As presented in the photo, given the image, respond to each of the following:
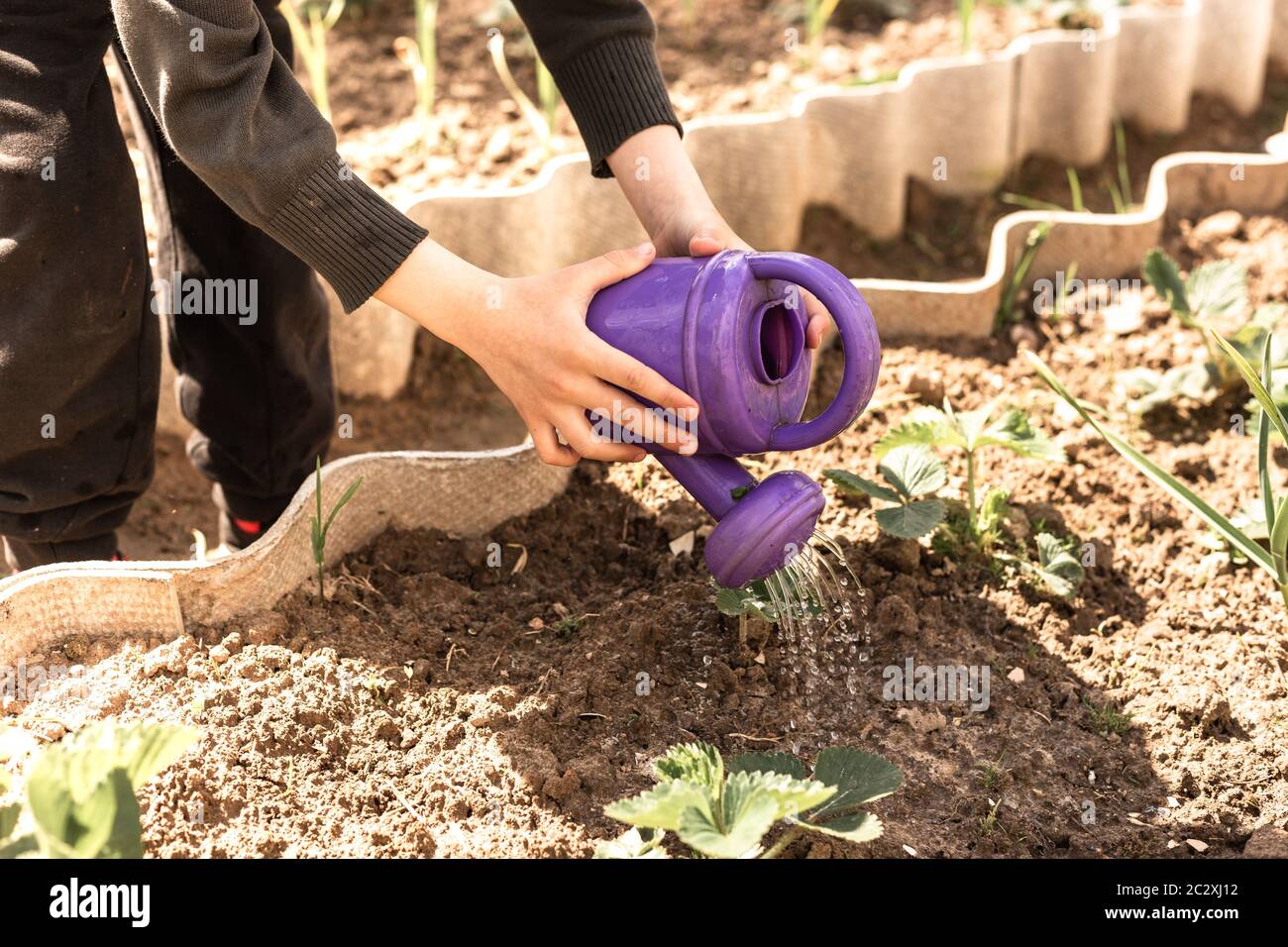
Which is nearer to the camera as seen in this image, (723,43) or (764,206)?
(764,206)

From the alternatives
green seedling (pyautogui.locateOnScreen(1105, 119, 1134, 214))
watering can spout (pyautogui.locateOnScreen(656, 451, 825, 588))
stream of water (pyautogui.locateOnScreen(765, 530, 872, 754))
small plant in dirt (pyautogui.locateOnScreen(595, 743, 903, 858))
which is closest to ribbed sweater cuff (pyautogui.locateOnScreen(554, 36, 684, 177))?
watering can spout (pyautogui.locateOnScreen(656, 451, 825, 588))

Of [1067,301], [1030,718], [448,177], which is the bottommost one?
[1030,718]

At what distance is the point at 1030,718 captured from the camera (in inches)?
64.5

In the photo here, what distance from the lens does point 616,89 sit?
173 cm

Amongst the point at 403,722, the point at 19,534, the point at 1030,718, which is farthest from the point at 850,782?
the point at 19,534

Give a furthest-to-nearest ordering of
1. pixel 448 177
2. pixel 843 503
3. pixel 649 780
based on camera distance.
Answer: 1. pixel 448 177
2. pixel 843 503
3. pixel 649 780

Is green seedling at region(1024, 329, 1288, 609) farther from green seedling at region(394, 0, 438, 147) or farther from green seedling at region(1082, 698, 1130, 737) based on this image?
green seedling at region(394, 0, 438, 147)

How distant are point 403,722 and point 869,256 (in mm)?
1600

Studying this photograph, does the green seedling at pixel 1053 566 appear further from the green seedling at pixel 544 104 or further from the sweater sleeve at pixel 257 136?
the green seedling at pixel 544 104

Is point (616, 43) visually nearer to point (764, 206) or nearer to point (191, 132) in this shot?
point (191, 132)

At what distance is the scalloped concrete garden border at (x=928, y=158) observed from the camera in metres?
2.42

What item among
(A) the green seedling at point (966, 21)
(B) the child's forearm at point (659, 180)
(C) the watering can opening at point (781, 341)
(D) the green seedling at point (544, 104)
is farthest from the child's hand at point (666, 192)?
(A) the green seedling at point (966, 21)

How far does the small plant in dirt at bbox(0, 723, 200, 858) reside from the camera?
3.61 feet

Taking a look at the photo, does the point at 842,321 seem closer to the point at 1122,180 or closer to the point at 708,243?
the point at 708,243
